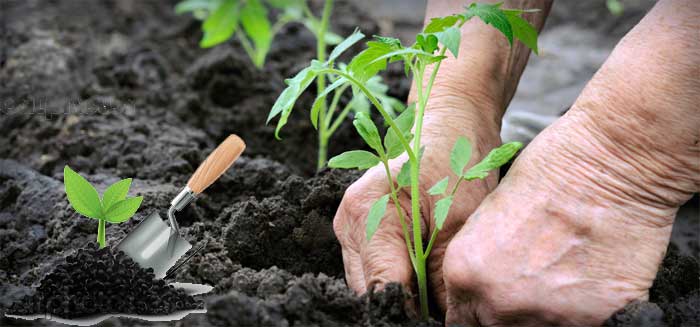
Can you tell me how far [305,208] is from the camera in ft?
5.90

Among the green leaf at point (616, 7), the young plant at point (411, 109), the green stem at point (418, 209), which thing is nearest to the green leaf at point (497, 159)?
the young plant at point (411, 109)

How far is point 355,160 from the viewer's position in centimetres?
141

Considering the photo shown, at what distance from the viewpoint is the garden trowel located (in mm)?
1625

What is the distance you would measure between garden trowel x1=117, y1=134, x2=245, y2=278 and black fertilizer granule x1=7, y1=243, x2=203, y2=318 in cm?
13

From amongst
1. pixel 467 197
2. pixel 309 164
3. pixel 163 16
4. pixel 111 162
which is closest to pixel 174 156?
pixel 111 162

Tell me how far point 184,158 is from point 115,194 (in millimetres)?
838

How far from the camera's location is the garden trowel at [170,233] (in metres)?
1.62

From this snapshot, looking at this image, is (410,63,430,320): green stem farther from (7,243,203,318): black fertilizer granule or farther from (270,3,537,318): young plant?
(7,243,203,318): black fertilizer granule

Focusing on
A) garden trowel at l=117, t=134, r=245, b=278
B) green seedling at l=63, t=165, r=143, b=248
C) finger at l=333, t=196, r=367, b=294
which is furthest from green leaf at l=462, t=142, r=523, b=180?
green seedling at l=63, t=165, r=143, b=248

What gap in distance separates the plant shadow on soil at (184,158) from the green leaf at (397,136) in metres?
0.28

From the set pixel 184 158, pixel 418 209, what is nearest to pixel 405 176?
pixel 418 209

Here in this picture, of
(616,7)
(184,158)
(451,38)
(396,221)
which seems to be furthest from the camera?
(616,7)

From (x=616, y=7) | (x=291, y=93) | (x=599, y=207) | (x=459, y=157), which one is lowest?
(x=616, y=7)

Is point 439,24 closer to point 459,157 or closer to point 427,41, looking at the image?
point 427,41
